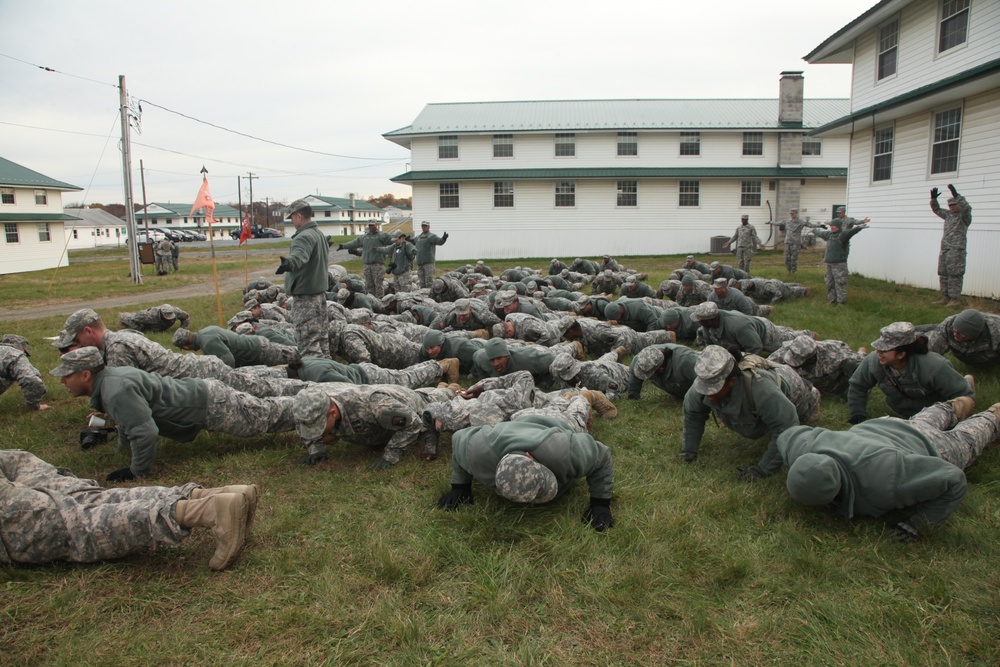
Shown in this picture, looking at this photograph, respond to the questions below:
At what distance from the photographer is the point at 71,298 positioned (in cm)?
1970

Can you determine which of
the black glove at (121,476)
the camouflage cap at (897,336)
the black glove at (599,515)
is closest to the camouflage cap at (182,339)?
the black glove at (121,476)

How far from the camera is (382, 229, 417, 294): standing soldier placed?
663 inches

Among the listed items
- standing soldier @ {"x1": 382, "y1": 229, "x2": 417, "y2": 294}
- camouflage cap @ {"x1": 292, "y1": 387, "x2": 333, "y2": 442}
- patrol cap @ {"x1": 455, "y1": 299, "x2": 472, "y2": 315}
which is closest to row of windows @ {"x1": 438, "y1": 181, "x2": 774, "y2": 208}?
standing soldier @ {"x1": 382, "y1": 229, "x2": 417, "y2": 294}

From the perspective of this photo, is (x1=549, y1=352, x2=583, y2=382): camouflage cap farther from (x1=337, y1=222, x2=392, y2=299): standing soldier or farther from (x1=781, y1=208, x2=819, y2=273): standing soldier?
(x1=781, y1=208, x2=819, y2=273): standing soldier

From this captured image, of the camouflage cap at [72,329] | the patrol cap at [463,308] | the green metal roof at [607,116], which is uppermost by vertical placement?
the green metal roof at [607,116]

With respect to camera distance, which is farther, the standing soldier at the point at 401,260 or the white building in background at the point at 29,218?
the white building in background at the point at 29,218

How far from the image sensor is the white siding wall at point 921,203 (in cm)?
1356

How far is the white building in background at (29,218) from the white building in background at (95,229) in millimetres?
34544

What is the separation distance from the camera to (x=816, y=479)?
14.5ft

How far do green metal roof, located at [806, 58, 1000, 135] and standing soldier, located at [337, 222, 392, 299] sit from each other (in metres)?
12.9

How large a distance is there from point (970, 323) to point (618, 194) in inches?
997

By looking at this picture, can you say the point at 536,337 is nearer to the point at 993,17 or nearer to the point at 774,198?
the point at 993,17

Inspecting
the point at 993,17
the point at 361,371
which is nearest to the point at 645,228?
the point at 993,17

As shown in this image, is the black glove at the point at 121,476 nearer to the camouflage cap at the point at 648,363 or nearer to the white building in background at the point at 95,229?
the camouflage cap at the point at 648,363
